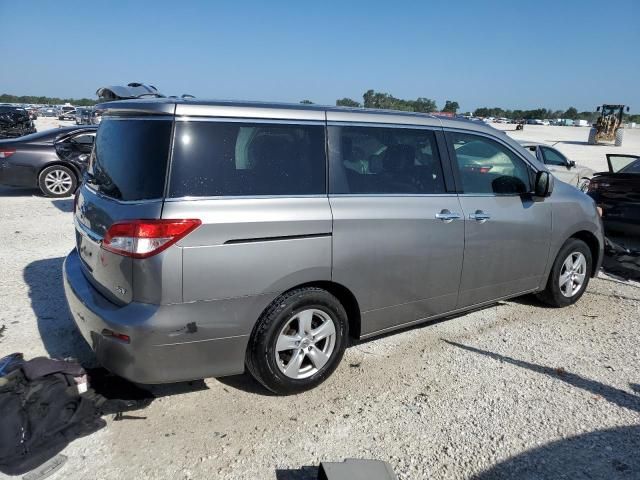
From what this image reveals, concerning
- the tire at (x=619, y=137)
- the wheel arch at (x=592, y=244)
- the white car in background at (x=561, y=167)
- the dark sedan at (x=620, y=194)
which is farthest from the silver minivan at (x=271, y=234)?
the tire at (x=619, y=137)

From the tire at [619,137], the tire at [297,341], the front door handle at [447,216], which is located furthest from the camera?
the tire at [619,137]

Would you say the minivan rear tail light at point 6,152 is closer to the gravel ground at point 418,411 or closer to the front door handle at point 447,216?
the gravel ground at point 418,411

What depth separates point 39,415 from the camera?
2846mm

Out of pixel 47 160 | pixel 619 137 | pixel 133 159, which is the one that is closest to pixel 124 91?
pixel 47 160

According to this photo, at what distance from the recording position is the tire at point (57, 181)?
10.3 m

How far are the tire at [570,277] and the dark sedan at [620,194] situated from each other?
8.67ft

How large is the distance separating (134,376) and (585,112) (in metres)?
157

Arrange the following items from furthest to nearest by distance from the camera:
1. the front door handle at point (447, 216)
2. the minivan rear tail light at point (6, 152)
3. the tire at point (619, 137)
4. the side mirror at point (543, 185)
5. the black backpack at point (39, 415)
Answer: the tire at point (619, 137) < the minivan rear tail light at point (6, 152) < the side mirror at point (543, 185) < the front door handle at point (447, 216) < the black backpack at point (39, 415)

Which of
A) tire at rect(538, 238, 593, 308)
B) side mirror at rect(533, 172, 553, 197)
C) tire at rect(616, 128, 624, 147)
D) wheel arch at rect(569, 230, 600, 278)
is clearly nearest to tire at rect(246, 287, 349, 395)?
side mirror at rect(533, 172, 553, 197)

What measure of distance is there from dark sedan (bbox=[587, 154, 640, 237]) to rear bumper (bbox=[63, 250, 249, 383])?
651cm

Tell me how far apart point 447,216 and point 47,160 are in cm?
927

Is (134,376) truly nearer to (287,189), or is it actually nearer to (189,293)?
(189,293)

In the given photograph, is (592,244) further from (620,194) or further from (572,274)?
(620,194)

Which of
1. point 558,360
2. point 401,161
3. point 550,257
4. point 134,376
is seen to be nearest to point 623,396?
point 558,360
